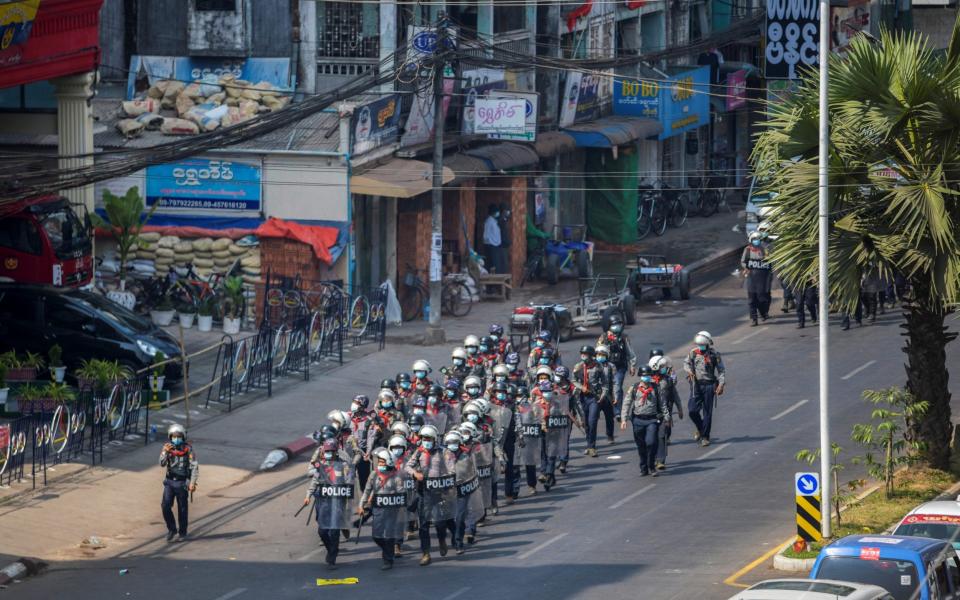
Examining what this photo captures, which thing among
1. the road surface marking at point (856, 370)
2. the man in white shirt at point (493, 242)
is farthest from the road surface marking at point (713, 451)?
the man in white shirt at point (493, 242)

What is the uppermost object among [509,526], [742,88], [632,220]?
[742,88]

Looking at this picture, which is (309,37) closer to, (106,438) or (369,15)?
(369,15)

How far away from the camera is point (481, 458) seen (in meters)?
21.8

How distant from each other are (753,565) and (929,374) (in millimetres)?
4592

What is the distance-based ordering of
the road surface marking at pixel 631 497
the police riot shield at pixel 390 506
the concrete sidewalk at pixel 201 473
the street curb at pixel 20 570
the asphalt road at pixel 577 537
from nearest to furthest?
1. the asphalt road at pixel 577 537
2. the street curb at pixel 20 570
3. the police riot shield at pixel 390 506
4. the concrete sidewalk at pixel 201 473
5. the road surface marking at pixel 631 497

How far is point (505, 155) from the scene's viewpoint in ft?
136

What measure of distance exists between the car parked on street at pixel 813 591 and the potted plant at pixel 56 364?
1600 centimetres

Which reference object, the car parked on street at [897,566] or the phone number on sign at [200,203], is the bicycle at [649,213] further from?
the car parked on street at [897,566]

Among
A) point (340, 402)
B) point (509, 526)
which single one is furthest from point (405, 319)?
point (509, 526)

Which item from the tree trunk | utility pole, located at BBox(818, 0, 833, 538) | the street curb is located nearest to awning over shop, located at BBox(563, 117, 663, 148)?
the tree trunk

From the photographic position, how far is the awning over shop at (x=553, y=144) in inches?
1698

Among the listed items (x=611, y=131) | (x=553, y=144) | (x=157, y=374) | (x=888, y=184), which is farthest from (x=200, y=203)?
(x=888, y=184)

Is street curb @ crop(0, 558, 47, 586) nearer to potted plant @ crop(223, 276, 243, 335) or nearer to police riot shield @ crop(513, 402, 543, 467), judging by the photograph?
police riot shield @ crop(513, 402, 543, 467)

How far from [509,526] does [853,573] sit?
7.07 meters
